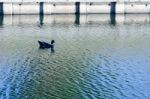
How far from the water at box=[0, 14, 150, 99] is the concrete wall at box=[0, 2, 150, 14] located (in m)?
9.93

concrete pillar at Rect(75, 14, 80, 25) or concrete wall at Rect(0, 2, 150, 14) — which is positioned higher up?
concrete wall at Rect(0, 2, 150, 14)

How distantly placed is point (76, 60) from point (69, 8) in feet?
169

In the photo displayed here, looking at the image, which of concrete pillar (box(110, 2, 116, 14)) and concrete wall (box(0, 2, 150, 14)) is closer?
concrete wall (box(0, 2, 150, 14))

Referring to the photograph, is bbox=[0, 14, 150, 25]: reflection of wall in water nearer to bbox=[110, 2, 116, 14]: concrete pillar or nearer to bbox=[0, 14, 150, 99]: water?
bbox=[0, 14, 150, 99]: water

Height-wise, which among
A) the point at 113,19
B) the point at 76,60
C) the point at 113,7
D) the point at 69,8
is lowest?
the point at 76,60

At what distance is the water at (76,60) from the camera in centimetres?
4422

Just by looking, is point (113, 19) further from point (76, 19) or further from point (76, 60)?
point (76, 60)

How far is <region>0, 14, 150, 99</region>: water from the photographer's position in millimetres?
44219

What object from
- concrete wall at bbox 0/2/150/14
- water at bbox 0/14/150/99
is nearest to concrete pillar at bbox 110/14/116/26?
water at bbox 0/14/150/99

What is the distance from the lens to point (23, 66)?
54.2 m

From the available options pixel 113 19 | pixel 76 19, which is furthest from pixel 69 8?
pixel 113 19

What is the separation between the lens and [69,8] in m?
108

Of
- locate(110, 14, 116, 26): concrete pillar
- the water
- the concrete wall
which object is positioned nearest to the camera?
the water

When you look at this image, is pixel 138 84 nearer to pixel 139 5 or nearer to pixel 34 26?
pixel 34 26
